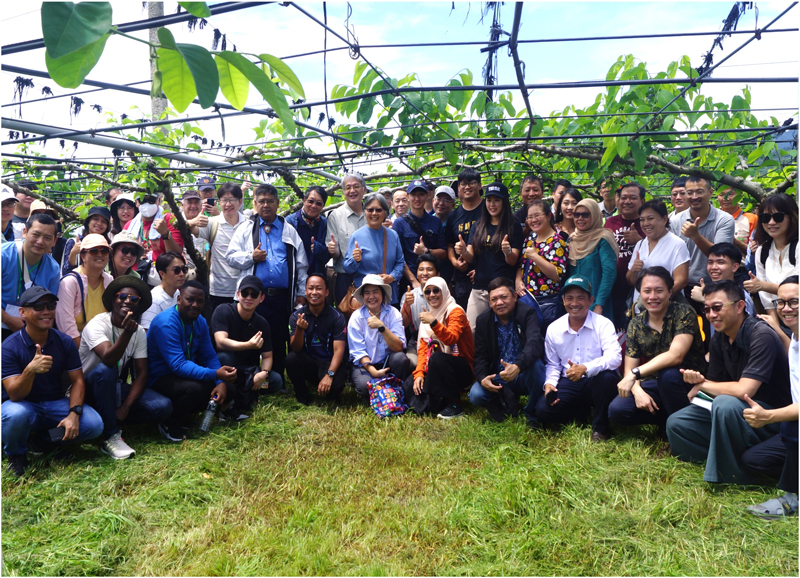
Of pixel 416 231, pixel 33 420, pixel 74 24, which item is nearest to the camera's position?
pixel 74 24

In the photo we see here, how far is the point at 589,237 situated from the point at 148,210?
13.2 ft

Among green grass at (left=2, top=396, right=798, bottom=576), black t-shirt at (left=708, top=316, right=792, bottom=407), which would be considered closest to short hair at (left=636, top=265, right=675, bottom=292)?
black t-shirt at (left=708, top=316, right=792, bottom=407)

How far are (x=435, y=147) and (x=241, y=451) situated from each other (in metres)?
3.08

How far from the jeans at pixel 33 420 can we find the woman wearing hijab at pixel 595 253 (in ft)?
12.1

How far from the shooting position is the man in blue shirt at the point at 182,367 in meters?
4.09

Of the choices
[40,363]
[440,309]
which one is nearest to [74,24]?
[40,363]

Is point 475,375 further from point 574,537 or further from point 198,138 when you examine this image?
point 198,138

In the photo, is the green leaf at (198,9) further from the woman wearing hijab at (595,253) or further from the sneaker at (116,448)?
the woman wearing hijab at (595,253)

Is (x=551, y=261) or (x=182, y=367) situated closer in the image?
(x=182, y=367)

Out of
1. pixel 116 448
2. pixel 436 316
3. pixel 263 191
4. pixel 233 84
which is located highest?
pixel 233 84

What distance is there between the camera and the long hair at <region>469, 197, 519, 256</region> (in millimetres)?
4707

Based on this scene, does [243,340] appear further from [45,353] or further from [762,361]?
[762,361]

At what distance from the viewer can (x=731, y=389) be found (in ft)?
10.6

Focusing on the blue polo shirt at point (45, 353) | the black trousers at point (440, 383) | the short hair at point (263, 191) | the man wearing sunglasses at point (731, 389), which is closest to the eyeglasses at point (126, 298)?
the blue polo shirt at point (45, 353)
